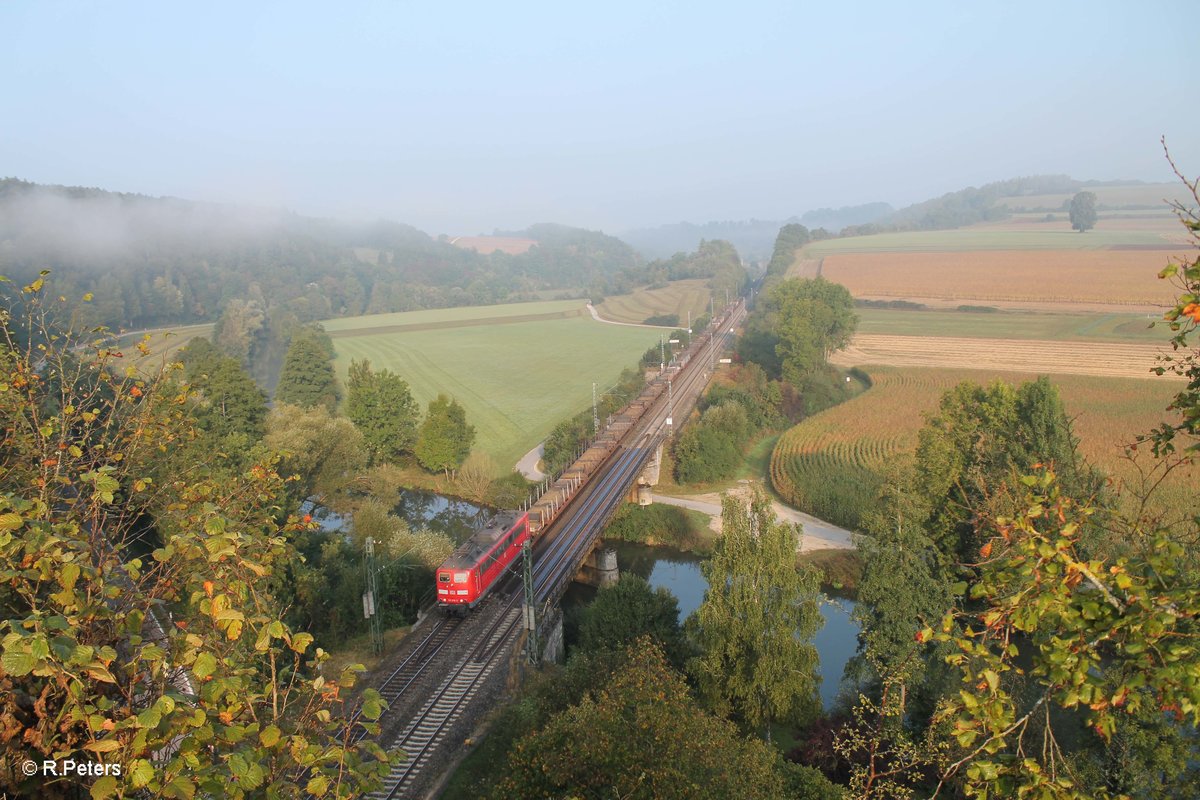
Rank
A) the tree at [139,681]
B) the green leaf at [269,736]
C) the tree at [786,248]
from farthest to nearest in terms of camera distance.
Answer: the tree at [786,248], the green leaf at [269,736], the tree at [139,681]

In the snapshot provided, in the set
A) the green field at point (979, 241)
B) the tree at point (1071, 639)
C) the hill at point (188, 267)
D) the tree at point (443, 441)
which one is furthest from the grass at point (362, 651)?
the green field at point (979, 241)

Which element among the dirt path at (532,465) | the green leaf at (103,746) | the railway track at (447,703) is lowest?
the dirt path at (532,465)

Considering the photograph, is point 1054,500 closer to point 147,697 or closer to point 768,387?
point 147,697

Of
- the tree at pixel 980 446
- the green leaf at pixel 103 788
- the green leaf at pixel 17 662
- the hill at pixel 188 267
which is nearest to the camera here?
the green leaf at pixel 17 662

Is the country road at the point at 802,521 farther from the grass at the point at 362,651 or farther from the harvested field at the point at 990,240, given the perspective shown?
the harvested field at the point at 990,240

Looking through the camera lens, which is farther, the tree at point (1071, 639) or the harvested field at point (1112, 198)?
the harvested field at point (1112, 198)

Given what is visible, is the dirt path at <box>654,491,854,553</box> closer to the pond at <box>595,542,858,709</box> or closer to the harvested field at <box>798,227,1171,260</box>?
the pond at <box>595,542,858,709</box>

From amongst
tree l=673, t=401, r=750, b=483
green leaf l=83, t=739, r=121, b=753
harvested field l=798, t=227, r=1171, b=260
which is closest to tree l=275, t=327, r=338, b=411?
tree l=673, t=401, r=750, b=483
